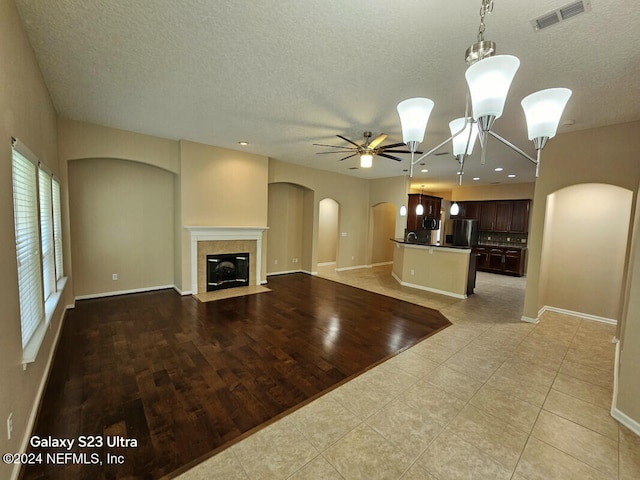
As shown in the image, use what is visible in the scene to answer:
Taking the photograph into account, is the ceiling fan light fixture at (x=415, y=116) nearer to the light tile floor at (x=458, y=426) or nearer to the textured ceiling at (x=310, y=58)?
the textured ceiling at (x=310, y=58)

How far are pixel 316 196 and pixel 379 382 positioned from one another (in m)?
5.42

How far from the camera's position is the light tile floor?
1.66m

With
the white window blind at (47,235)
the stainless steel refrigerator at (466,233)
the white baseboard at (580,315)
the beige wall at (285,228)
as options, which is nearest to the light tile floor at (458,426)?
the white baseboard at (580,315)

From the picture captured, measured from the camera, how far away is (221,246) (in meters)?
5.49

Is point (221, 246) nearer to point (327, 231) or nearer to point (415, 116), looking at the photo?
point (327, 231)

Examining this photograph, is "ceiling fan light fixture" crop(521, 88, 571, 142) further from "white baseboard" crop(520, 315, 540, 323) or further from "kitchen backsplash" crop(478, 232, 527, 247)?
Result: "kitchen backsplash" crop(478, 232, 527, 247)

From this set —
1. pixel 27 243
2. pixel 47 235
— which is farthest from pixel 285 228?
pixel 27 243

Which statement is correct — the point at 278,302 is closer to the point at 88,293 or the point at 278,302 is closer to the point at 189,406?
the point at 189,406

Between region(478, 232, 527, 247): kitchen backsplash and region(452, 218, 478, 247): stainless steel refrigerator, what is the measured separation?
1.76 feet

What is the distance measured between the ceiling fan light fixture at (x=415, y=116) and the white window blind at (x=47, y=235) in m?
3.49

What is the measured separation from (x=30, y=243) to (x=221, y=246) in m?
3.30

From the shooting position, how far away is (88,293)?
15.3 feet

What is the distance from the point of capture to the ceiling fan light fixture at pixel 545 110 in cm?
154

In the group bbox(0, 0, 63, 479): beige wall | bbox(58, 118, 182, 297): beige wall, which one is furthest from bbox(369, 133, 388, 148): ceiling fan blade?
bbox(58, 118, 182, 297): beige wall
